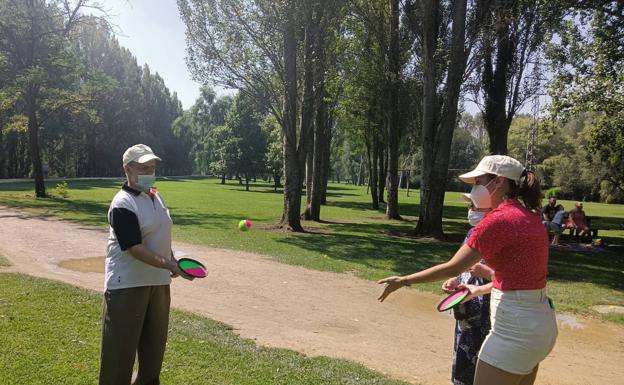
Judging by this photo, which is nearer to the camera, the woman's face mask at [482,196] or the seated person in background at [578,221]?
the woman's face mask at [482,196]

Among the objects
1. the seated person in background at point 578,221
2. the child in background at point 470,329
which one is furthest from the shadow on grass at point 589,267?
the child in background at point 470,329

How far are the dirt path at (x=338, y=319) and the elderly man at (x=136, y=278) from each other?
2693 mm

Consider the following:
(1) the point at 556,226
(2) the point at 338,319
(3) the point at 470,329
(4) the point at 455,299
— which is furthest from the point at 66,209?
(4) the point at 455,299

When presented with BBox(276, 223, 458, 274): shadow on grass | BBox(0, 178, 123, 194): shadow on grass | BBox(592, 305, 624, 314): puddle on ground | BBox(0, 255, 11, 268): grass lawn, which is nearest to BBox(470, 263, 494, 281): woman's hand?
BBox(592, 305, 624, 314): puddle on ground

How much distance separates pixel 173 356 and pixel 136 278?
2.24m

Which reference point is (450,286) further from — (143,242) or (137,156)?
(137,156)

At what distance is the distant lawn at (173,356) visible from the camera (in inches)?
198

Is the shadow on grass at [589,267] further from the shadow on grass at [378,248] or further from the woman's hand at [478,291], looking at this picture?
the woman's hand at [478,291]

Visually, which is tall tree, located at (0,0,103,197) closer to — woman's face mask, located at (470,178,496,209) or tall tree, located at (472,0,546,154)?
tall tree, located at (472,0,546,154)

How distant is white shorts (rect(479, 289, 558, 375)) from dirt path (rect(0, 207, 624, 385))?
2762mm

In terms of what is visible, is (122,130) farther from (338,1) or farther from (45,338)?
(45,338)

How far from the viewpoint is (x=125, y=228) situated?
11.8ft

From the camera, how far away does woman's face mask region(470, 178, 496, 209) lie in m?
3.20

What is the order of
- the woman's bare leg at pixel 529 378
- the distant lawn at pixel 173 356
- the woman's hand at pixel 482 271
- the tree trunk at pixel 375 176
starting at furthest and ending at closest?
the tree trunk at pixel 375 176, the distant lawn at pixel 173 356, the woman's hand at pixel 482 271, the woman's bare leg at pixel 529 378
